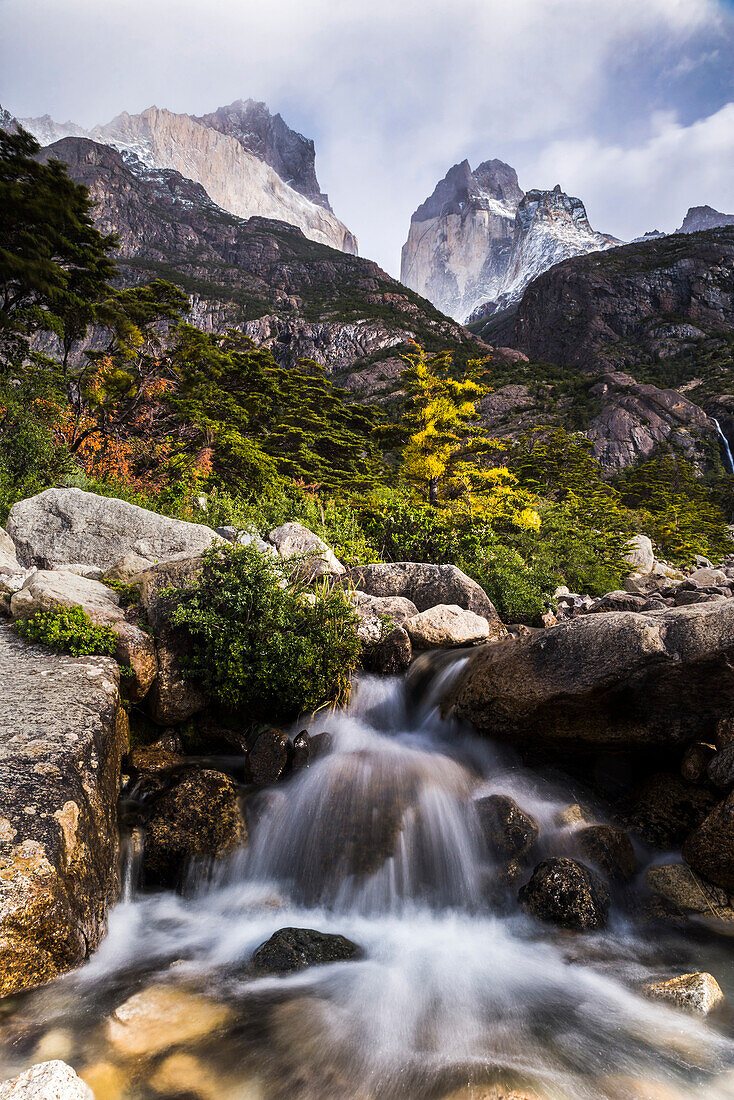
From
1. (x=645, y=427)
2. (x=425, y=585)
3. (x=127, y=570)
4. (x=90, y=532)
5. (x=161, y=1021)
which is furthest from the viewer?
(x=645, y=427)

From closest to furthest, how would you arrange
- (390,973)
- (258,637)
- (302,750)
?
(390,973), (302,750), (258,637)

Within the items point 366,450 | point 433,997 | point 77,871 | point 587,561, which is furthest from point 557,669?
point 366,450

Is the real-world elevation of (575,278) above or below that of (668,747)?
above

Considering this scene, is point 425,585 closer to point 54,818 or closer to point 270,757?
point 270,757

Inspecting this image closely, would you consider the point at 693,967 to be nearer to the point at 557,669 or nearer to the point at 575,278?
the point at 557,669

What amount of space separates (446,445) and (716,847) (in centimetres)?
1545

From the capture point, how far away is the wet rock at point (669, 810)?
5.36 metres

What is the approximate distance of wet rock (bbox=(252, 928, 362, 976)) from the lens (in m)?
4.02

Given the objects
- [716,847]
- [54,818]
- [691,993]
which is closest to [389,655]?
[716,847]

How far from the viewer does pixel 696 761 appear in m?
5.47

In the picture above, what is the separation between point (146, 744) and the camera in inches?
257

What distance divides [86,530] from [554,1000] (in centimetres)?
1034

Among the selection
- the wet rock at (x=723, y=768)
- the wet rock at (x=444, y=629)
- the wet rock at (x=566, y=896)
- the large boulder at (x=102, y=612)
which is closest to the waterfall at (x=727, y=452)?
the wet rock at (x=444, y=629)

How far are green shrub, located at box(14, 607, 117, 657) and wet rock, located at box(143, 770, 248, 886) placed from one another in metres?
2.05
